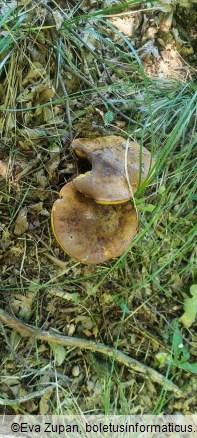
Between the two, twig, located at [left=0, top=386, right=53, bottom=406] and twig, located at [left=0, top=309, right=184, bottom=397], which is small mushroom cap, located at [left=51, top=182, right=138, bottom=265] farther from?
twig, located at [left=0, top=386, right=53, bottom=406]

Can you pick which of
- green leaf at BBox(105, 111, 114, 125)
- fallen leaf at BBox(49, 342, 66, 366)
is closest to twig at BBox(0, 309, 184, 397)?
fallen leaf at BBox(49, 342, 66, 366)

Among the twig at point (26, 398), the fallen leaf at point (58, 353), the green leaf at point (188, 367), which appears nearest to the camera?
the twig at point (26, 398)

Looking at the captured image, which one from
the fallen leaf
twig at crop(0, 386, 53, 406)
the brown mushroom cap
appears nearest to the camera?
the brown mushroom cap

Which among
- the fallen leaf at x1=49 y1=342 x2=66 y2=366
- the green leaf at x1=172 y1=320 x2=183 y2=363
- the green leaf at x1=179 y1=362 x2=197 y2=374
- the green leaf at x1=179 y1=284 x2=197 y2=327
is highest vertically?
the fallen leaf at x1=49 y1=342 x2=66 y2=366

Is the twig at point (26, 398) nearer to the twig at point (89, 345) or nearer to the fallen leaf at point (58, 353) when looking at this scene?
the fallen leaf at point (58, 353)
